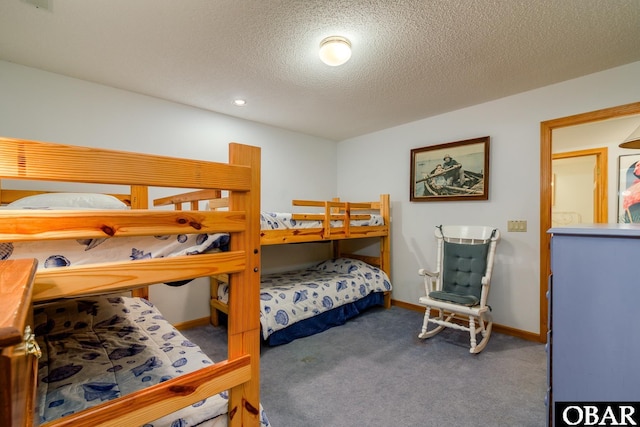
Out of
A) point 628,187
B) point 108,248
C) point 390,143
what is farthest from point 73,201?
point 628,187

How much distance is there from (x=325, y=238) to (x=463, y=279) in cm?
130

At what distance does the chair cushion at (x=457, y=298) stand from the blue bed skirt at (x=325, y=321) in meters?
0.84

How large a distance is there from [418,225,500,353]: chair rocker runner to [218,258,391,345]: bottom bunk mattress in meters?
0.67

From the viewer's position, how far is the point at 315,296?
8.75ft

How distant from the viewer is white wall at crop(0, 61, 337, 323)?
210 centimetres

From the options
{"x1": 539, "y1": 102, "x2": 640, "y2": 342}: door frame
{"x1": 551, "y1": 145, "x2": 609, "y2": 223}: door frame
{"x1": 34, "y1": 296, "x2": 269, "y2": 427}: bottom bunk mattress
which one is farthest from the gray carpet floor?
{"x1": 551, "y1": 145, "x2": 609, "y2": 223}: door frame

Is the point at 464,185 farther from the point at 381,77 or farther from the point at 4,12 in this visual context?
the point at 4,12

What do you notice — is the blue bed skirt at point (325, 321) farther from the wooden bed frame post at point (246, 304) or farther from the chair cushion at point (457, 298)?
the wooden bed frame post at point (246, 304)

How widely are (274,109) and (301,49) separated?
43.7 inches

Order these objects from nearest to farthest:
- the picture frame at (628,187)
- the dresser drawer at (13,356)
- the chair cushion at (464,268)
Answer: the dresser drawer at (13,356) → the chair cushion at (464,268) → the picture frame at (628,187)

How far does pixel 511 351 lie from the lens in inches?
90.6

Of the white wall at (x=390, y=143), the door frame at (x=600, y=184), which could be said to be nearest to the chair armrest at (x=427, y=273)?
the white wall at (x=390, y=143)

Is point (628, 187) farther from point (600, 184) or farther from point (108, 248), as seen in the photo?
point (108, 248)

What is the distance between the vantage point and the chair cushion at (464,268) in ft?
8.36
